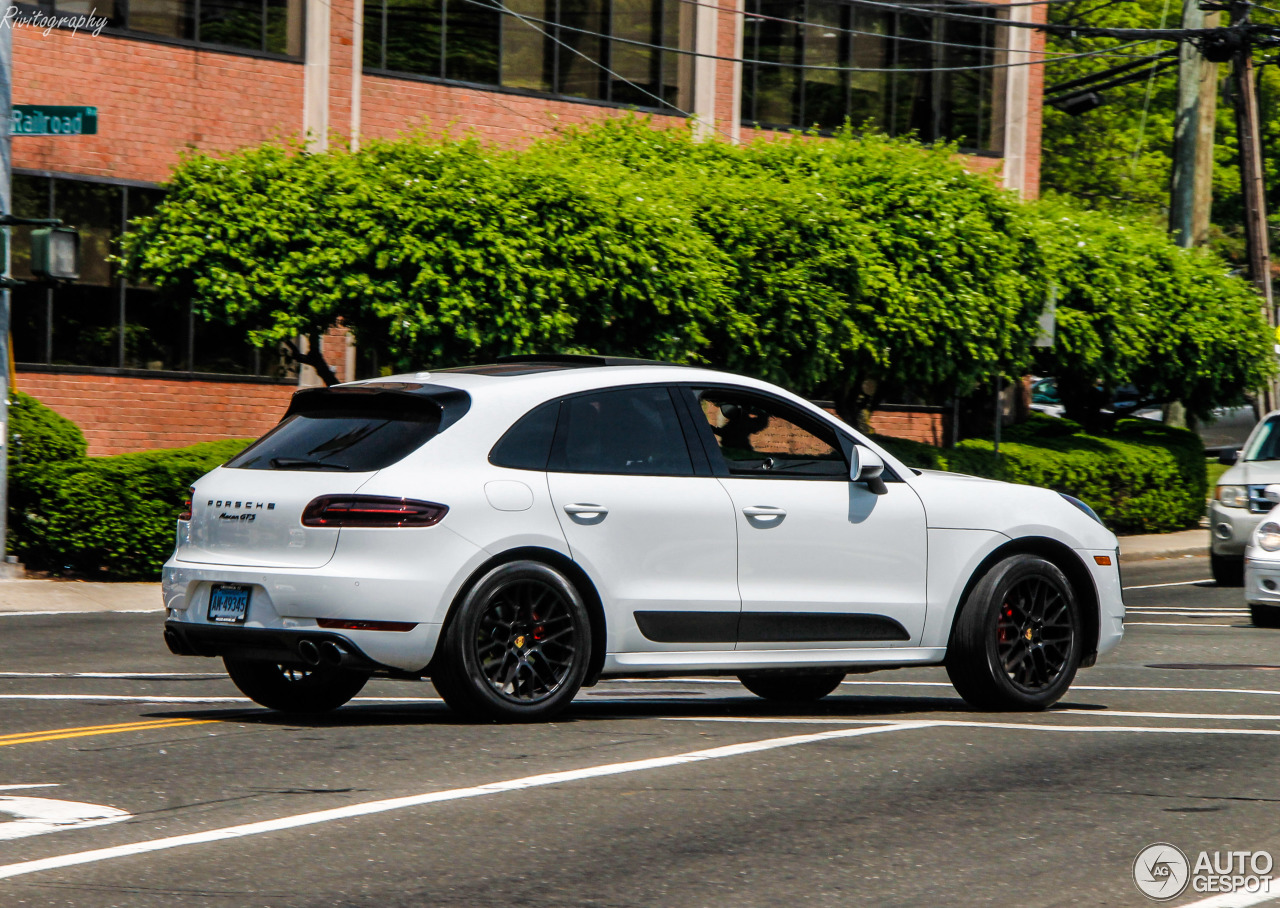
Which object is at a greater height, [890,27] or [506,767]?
[890,27]

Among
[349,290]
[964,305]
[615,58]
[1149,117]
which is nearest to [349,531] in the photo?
[349,290]

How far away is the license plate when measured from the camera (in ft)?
27.4

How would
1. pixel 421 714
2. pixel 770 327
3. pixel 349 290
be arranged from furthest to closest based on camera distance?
pixel 770 327 < pixel 349 290 < pixel 421 714

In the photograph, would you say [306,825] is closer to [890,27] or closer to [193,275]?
[193,275]

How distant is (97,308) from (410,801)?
18.2m

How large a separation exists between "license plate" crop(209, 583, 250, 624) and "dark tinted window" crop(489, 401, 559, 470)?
4.11 ft

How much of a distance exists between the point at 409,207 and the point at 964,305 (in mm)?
7976

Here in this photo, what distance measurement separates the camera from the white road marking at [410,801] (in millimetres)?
5789

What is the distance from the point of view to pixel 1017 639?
9.54m

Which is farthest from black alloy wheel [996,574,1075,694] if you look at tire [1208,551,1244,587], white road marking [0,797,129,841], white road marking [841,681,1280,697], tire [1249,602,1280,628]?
tire [1208,551,1244,587]

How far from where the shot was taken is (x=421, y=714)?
9148 millimetres

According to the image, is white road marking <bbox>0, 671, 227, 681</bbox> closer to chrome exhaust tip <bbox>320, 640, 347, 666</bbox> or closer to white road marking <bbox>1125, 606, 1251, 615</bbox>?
chrome exhaust tip <bbox>320, 640, 347, 666</bbox>

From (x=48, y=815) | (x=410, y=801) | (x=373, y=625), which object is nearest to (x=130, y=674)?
(x=373, y=625)

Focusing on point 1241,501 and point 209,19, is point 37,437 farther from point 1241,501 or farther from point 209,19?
point 1241,501
